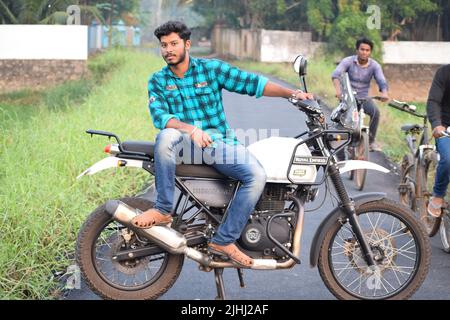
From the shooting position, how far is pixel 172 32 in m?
5.35

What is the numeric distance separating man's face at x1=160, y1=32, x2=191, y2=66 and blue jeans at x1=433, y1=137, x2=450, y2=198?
2.60 m

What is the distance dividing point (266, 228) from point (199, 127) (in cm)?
78

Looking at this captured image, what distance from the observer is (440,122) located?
6.99 m

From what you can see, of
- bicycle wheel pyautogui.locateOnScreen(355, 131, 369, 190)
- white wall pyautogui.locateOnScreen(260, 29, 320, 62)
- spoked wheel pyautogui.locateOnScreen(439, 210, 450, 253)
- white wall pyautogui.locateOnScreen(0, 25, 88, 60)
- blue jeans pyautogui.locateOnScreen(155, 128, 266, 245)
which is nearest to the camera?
blue jeans pyautogui.locateOnScreen(155, 128, 266, 245)

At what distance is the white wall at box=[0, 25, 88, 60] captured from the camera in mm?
28531

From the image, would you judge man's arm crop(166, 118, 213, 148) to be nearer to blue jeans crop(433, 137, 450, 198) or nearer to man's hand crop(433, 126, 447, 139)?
man's hand crop(433, 126, 447, 139)

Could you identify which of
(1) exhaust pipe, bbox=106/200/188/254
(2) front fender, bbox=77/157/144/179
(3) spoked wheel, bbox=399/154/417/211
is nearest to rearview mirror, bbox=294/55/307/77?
(2) front fender, bbox=77/157/144/179

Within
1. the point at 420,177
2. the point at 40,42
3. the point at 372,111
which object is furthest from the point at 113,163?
the point at 40,42

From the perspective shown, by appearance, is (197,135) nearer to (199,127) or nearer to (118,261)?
(199,127)

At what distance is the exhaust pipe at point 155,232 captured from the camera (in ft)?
17.3

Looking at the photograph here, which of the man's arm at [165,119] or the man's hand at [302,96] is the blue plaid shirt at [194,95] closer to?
the man's arm at [165,119]

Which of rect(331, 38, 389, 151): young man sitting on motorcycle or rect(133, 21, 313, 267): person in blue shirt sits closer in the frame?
rect(133, 21, 313, 267): person in blue shirt
